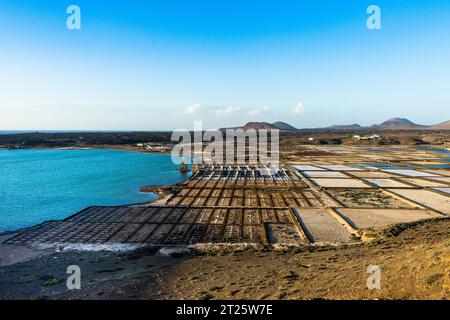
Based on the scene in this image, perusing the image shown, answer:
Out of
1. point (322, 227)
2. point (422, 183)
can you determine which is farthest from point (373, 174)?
point (322, 227)

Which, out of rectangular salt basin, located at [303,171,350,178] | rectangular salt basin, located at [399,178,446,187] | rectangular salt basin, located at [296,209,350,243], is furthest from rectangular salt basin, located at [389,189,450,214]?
rectangular salt basin, located at [296,209,350,243]

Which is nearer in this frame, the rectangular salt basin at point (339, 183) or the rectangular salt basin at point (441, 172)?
the rectangular salt basin at point (339, 183)

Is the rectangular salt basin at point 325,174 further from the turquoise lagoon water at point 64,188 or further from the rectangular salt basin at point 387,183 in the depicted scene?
the turquoise lagoon water at point 64,188

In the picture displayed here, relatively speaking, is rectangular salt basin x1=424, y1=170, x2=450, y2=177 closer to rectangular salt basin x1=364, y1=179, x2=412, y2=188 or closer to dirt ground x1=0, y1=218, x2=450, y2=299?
rectangular salt basin x1=364, y1=179, x2=412, y2=188

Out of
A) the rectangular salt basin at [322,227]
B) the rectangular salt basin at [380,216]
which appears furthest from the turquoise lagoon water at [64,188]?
the rectangular salt basin at [380,216]

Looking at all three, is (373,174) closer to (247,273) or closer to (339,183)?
(339,183)

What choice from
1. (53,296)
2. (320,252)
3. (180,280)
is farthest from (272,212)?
(53,296)
